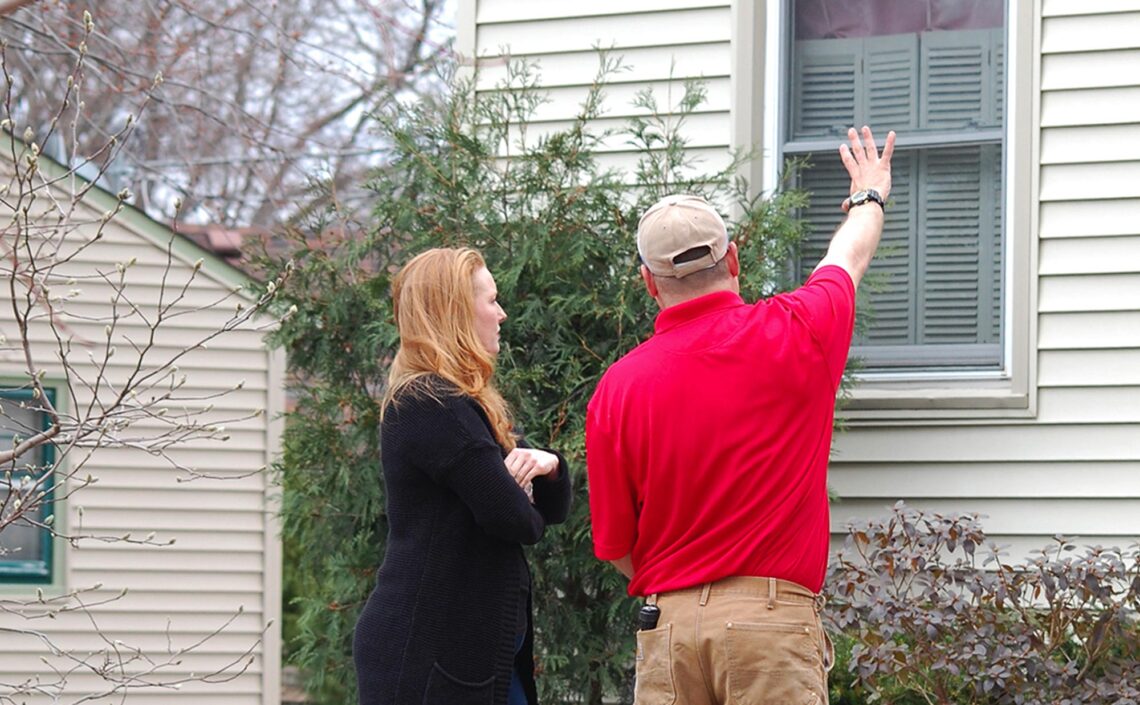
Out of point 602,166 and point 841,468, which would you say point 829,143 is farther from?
point 841,468

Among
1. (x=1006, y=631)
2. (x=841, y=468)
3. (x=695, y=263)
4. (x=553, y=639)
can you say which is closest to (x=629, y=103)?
(x=841, y=468)

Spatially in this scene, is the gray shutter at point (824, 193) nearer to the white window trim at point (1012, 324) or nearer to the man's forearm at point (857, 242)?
the white window trim at point (1012, 324)

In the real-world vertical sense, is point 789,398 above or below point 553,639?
above

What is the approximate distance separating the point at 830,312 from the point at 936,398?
117 inches

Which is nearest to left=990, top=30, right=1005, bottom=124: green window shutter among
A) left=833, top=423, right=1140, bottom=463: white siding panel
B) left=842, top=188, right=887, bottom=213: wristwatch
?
left=833, top=423, right=1140, bottom=463: white siding panel

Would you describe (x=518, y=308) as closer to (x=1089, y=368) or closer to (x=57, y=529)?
(x=1089, y=368)

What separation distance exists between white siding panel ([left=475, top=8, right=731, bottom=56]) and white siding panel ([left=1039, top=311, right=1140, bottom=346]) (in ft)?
5.95

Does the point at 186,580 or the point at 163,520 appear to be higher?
the point at 163,520

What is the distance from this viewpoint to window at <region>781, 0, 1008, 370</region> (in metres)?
6.44

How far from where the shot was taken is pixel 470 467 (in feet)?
12.4

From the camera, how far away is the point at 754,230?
589 cm

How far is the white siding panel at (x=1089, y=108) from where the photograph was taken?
20.0 ft

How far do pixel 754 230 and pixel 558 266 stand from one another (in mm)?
744

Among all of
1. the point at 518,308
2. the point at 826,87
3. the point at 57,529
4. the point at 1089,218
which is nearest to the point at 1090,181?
the point at 1089,218
